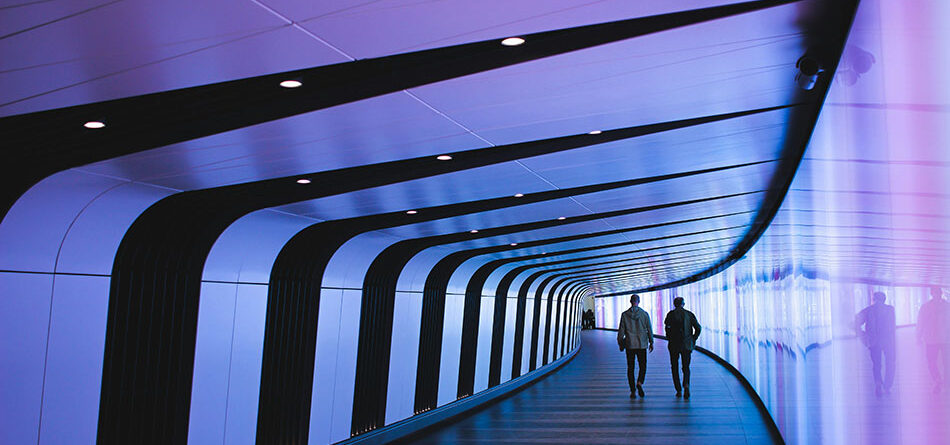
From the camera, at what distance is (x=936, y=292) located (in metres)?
2.58

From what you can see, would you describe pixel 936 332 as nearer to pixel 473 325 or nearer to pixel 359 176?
pixel 359 176

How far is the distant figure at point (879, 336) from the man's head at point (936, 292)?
76 cm

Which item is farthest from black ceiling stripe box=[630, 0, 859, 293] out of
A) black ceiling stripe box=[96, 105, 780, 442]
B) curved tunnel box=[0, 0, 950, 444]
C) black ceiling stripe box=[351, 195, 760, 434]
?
black ceiling stripe box=[351, 195, 760, 434]

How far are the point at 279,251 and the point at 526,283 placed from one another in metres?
12.5

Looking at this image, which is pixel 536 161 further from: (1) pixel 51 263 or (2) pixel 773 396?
(2) pixel 773 396

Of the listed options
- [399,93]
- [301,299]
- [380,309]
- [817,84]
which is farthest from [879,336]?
[380,309]

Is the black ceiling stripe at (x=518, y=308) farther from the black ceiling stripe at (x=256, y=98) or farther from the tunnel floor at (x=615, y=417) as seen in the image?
the black ceiling stripe at (x=256, y=98)

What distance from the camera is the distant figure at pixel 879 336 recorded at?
3477 millimetres

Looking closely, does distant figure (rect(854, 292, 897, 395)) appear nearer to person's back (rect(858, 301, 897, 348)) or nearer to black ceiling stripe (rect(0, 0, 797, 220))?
person's back (rect(858, 301, 897, 348))

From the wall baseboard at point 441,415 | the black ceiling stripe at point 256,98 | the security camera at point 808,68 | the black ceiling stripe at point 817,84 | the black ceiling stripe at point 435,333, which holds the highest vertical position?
the black ceiling stripe at point 817,84

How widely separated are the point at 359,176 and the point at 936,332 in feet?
16.2

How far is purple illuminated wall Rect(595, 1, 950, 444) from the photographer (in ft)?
8.47

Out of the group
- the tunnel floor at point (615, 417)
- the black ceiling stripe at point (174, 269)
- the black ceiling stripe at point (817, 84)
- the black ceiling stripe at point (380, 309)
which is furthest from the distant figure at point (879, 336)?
the black ceiling stripe at point (380, 309)

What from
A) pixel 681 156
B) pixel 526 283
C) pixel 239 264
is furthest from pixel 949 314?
pixel 526 283
